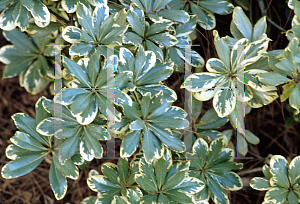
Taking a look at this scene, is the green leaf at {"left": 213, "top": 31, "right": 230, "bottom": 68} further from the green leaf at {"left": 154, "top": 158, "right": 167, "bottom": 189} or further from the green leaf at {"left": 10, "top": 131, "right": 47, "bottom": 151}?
the green leaf at {"left": 10, "top": 131, "right": 47, "bottom": 151}

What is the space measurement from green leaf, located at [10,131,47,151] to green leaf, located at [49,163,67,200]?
0.13 meters

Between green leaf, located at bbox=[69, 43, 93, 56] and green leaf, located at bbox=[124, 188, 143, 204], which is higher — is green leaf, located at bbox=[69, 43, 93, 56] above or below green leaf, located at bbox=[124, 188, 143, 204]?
above

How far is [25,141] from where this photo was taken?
1090 mm

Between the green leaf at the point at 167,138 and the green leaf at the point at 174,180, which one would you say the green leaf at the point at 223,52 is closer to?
the green leaf at the point at 167,138

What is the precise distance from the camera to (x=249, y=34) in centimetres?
121

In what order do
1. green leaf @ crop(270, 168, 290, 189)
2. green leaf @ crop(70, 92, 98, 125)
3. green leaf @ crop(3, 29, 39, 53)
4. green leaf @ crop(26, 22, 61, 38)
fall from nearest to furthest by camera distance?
green leaf @ crop(70, 92, 98, 125)
green leaf @ crop(270, 168, 290, 189)
green leaf @ crop(26, 22, 61, 38)
green leaf @ crop(3, 29, 39, 53)

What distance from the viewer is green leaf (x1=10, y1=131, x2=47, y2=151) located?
1.07 m

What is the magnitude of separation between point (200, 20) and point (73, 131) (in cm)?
82

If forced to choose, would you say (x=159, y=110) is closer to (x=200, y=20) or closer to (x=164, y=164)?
→ (x=164, y=164)

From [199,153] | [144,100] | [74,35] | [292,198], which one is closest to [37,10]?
[74,35]

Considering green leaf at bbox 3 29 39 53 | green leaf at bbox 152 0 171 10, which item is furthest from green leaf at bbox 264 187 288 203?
green leaf at bbox 3 29 39 53

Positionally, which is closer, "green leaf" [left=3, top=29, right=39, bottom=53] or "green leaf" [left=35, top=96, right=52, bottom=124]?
"green leaf" [left=35, top=96, right=52, bottom=124]

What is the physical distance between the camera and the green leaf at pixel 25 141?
42.2 inches

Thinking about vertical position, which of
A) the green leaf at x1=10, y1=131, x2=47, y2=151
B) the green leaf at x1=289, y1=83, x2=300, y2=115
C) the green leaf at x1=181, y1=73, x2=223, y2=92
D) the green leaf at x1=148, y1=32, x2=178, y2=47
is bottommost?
the green leaf at x1=10, y1=131, x2=47, y2=151
